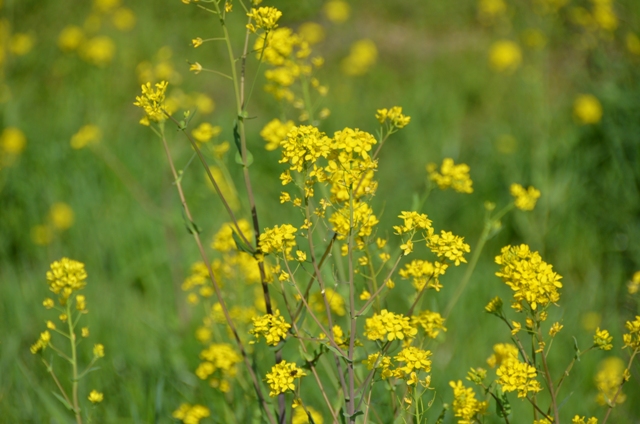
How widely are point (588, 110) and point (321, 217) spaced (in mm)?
3389

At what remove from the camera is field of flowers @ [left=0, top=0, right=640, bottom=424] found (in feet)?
5.53

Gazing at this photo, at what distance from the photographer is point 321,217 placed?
166cm

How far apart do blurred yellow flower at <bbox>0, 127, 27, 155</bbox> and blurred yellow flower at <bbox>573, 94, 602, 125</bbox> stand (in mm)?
3766

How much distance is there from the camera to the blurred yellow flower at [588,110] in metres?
4.41

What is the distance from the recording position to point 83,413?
106 inches

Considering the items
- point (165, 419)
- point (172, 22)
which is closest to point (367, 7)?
point (172, 22)

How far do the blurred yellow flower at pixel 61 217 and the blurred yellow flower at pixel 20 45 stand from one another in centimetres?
207

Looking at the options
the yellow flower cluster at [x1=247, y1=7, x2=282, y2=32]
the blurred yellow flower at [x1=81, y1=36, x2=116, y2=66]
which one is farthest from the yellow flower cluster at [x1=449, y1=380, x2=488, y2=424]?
the blurred yellow flower at [x1=81, y1=36, x2=116, y2=66]

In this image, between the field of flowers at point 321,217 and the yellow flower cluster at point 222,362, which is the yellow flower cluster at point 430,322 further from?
the yellow flower cluster at point 222,362

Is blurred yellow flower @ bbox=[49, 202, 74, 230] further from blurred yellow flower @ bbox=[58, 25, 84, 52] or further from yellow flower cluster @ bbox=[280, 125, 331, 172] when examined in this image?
yellow flower cluster @ bbox=[280, 125, 331, 172]

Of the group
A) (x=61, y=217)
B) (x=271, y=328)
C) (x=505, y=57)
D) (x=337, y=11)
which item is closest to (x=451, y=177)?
(x=271, y=328)

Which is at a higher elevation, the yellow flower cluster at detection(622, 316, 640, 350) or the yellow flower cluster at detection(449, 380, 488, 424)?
the yellow flower cluster at detection(622, 316, 640, 350)

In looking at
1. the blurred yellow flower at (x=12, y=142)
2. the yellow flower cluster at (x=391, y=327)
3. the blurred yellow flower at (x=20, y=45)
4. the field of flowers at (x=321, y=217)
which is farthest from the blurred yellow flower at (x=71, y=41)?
the yellow flower cluster at (x=391, y=327)

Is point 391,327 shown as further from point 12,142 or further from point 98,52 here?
point 98,52
